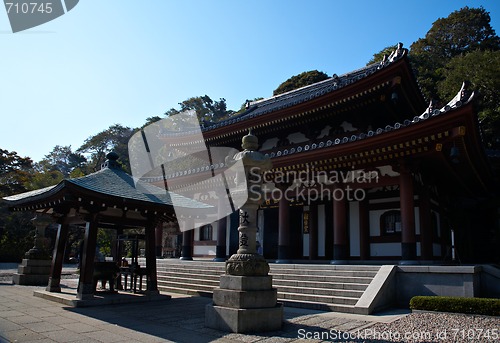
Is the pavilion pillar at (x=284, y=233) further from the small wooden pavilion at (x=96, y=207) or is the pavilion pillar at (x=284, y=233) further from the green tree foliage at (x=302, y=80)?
the green tree foliage at (x=302, y=80)

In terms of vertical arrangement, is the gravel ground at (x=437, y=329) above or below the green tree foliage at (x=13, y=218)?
below

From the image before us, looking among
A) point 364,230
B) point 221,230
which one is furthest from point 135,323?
point 221,230

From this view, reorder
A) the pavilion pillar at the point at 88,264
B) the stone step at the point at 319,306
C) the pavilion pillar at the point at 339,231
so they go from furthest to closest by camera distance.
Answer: the pavilion pillar at the point at 339,231
the pavilion pillar at the point at 88,264
the stone step at the point at 319,306

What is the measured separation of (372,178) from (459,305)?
593 cm

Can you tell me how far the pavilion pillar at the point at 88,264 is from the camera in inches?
364

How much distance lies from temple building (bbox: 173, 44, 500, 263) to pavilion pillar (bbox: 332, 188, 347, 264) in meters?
0.04

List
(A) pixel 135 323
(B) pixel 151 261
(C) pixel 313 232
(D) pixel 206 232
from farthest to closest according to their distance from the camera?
(D) pixel 206 232, (C) pixel 313 232, (B) pixel 151 261, (A) pixel 135 323

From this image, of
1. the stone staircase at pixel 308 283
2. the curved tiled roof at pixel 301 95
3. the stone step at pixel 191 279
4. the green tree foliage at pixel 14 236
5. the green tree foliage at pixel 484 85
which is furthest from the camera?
the green tree foliage at pixel 14 236

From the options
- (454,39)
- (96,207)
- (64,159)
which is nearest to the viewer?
(96,207)

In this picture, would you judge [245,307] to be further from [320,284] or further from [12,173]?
[12,173]

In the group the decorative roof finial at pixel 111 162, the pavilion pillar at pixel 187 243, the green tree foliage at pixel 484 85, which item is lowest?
the pavilion pillar at pixel 187 243

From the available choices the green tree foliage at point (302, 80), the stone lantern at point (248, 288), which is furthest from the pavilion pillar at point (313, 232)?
the green tree foliage at point (302, 80)

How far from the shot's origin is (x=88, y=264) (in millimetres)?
9602

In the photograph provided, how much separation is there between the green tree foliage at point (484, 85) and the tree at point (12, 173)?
39647 mm
